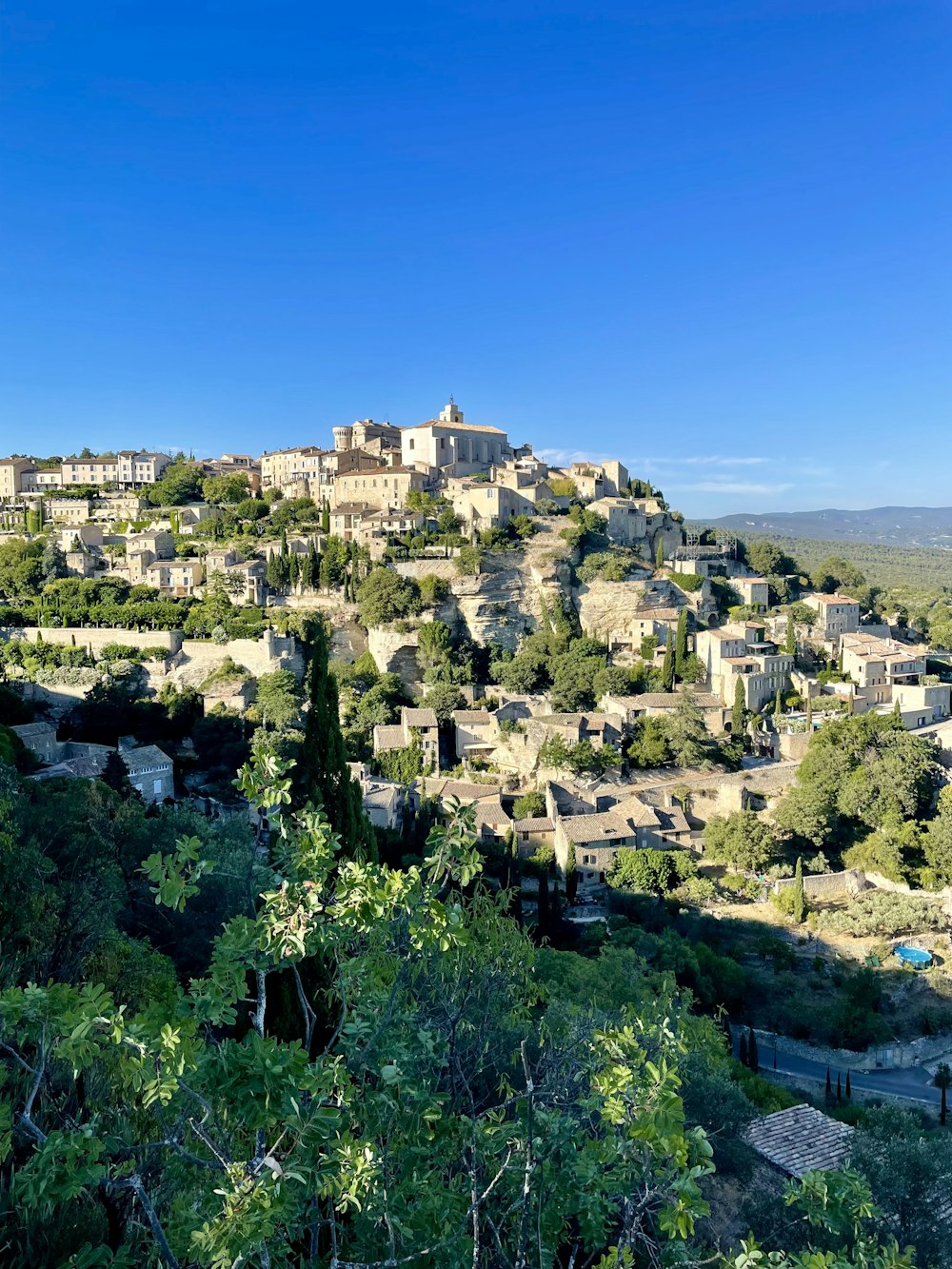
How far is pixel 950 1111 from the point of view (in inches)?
658

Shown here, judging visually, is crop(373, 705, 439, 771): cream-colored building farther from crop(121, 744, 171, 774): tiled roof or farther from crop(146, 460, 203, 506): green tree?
crop(146, 460, 203, 506): green tree

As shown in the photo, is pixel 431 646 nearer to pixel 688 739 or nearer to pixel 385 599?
pixel 385 599

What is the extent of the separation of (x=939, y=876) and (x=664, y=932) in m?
10.4

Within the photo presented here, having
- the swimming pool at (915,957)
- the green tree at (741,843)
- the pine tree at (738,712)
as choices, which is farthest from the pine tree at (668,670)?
the swimming pool at (915,957)

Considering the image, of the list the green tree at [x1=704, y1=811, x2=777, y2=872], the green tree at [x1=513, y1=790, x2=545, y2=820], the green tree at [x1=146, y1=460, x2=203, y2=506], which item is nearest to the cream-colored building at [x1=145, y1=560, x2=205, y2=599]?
the green tree at [x1=146, y1=460, x2=203, y2=506]

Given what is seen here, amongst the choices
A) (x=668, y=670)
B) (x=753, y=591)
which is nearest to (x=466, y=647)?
(x=668, y=670)

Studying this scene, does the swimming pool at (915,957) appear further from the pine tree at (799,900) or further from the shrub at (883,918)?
A: the pine tree at (799,900)

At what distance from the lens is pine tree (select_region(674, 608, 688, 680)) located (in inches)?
1432

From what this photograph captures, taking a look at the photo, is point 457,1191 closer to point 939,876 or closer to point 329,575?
point 939,876

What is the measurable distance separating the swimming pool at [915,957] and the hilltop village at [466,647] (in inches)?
284

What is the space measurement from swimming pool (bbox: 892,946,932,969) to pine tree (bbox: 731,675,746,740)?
11.6 meters

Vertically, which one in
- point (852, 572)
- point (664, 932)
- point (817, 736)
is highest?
point (852, 572)

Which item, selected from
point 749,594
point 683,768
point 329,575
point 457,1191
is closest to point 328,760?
point 457,1191

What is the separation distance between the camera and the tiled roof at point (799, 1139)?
1062 cm
